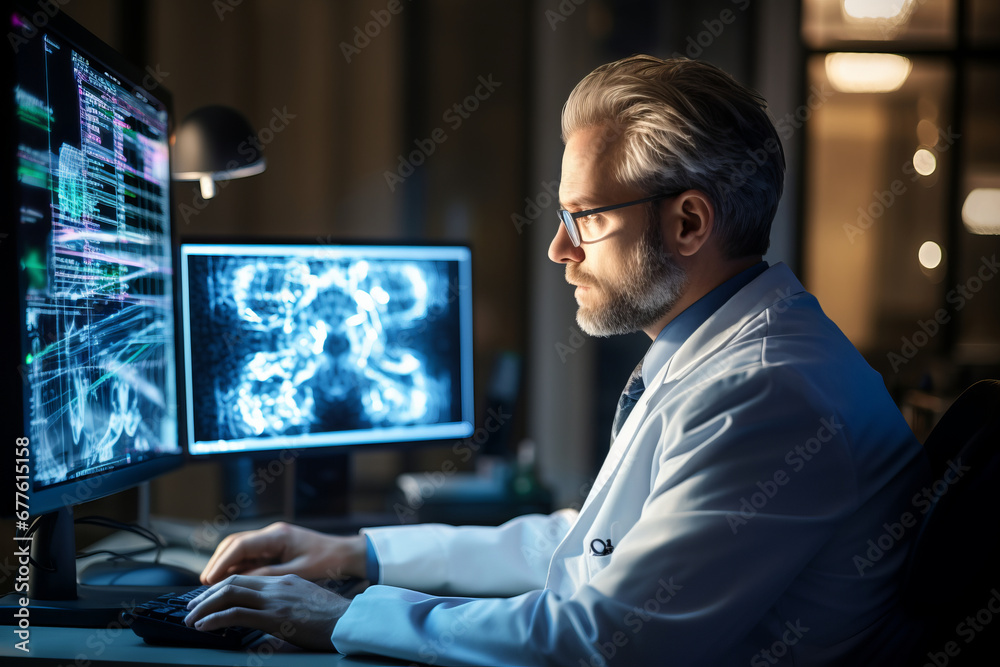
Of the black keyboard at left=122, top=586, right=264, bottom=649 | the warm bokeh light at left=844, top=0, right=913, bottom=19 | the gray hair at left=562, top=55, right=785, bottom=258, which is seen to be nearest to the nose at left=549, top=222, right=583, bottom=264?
the gray hair at left=562, top=55, right=785, bottom=258

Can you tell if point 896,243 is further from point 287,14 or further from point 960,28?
point 287,14

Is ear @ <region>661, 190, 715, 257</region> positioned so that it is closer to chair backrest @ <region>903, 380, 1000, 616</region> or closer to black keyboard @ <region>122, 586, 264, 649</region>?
chair backrest @ <region>903, 380, 1000, 616</region>

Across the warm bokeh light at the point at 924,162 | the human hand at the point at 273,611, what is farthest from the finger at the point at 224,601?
the warm bokeh light at the point at 924,162

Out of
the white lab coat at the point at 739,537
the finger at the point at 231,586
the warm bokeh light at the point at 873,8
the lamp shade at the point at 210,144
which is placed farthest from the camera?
the warm bokeh light at the point at 873,8

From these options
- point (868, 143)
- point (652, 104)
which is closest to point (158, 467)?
point (652, 104)

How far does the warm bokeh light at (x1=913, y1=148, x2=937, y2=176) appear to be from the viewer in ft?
12.0

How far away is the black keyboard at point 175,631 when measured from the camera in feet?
2.69

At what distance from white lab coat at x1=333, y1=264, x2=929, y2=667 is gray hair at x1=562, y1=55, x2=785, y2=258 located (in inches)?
8.2

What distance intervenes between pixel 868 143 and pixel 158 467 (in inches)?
143

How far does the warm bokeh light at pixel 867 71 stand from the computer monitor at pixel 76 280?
325cm

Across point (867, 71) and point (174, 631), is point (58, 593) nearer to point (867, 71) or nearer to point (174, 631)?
point (174, 631)

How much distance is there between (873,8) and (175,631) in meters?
3.90

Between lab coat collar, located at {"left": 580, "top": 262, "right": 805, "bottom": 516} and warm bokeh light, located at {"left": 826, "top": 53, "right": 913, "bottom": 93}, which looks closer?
lab coat collar, located at {"left": 580, "top": 262, "right": 805, "bottom": 516}

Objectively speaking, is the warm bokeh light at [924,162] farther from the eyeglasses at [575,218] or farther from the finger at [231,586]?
the finger at [231,586]
